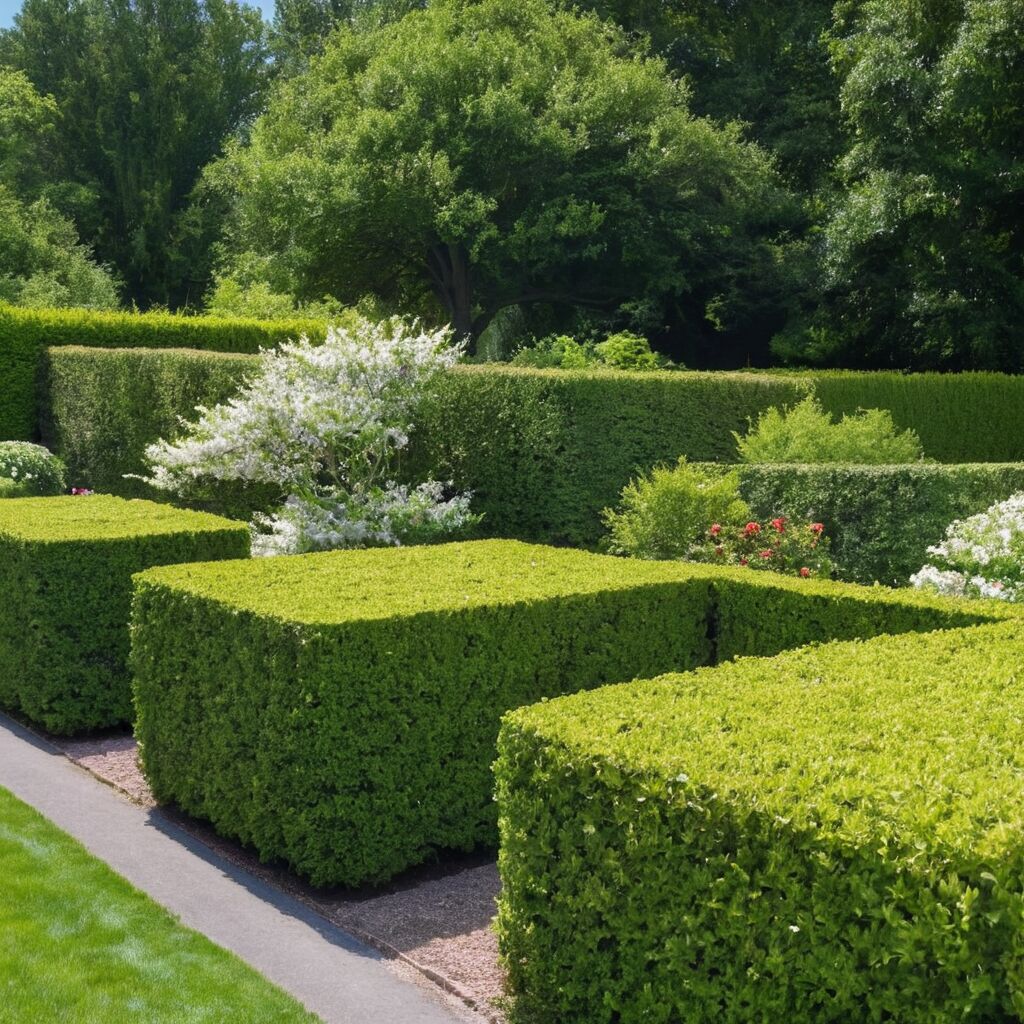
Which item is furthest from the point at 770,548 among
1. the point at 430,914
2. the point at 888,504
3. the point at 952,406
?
the point at 952,406

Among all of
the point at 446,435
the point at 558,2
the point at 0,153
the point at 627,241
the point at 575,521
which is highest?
the point at 558,2

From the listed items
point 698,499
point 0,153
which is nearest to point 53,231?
point 0,153

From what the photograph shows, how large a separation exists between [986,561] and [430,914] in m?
5.59

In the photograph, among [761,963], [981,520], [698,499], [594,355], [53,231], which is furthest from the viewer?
[53,231]

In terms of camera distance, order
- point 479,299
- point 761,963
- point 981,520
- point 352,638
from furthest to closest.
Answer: point 479,299 → point 981,520 → point 352,638 → point 761,963

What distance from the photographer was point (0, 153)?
38.2 m

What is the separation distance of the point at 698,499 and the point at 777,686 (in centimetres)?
631

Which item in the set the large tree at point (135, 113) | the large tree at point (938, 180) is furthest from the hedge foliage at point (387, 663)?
the large tree at point (135, 113)

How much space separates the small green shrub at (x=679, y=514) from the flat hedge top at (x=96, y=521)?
12.0ft

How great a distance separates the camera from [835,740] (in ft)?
11.8

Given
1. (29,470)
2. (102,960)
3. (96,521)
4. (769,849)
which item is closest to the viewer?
(769,849)

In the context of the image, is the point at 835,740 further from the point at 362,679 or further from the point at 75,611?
the point at 75,611

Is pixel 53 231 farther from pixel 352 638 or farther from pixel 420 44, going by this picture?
pixel 352 638

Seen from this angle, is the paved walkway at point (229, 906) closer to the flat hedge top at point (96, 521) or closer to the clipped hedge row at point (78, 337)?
the flat hedge top at point (96, 521)
